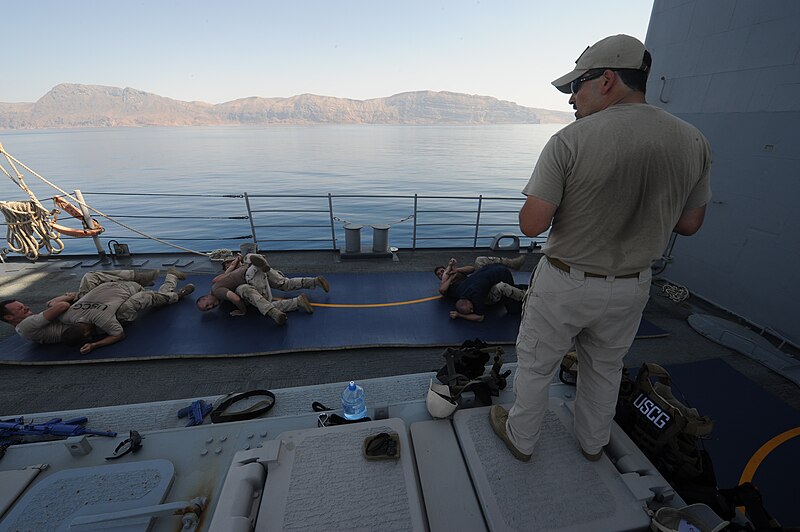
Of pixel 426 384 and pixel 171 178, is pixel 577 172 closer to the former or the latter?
pixel 426 384

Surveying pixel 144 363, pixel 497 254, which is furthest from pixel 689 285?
pixel 144 363

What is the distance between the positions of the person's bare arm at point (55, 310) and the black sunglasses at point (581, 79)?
548 cm

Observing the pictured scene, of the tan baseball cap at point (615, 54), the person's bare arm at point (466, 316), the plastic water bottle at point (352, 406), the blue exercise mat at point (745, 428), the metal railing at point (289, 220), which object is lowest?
the metal railing at point (289, 220)

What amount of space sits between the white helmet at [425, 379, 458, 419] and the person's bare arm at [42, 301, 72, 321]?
4.56 m

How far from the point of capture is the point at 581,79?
1482mm

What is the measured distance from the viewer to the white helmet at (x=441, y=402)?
199cm

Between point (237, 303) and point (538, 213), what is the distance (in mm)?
4295

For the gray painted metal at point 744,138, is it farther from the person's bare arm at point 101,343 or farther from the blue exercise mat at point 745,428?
the person's bare arm at point 101,343

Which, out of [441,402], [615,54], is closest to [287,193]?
[441,402]

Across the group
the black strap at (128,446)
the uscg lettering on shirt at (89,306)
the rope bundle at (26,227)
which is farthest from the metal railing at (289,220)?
the black strap at (128,446)

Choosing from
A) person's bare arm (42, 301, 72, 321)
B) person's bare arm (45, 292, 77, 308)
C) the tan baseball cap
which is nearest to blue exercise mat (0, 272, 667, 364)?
person's bare arm (42, 301, 72, 321)

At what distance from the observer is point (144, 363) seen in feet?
11.9

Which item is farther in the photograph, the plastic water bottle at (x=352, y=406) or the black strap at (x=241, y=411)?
the black strap at (x=241, y=411)

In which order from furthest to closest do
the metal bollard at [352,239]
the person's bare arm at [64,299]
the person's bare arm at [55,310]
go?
the metal bollard at [352,239], the person's bare arm at [64,299], the person's bare arm at [55,310]
